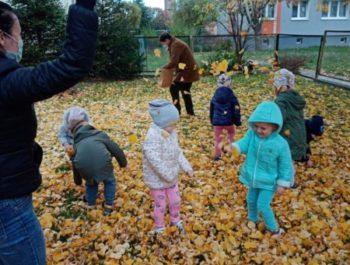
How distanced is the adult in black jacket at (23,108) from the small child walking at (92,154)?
5.65 ft

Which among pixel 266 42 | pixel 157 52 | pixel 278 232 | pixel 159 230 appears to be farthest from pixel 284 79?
pixel 266 42

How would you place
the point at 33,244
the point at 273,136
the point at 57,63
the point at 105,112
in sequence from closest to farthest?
the point at 57,63 < the point at 33,244 < the point at 273,136 < the point at 105,112

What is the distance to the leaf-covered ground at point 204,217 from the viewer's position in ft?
10.4

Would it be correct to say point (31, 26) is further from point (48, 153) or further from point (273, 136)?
point (273, 136)

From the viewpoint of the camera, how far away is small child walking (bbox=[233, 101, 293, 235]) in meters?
3.07

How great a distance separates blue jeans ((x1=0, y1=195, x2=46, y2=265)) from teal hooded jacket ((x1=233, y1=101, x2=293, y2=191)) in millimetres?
2086

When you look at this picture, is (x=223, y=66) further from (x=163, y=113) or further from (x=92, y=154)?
(x=163, y=113)

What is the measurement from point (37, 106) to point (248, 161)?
803 centimetres

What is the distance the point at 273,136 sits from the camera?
317cm

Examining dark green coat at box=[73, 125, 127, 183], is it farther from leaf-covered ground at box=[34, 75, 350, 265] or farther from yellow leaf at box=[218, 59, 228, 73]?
yellow leaf at box=[218, 59, 228, 73]

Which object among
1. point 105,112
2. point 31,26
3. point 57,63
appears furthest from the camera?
point 31,26

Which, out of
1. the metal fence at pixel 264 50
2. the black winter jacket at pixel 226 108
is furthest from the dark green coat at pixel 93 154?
the metal fence at pixel 264 50

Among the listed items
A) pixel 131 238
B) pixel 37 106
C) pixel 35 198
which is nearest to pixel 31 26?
pixel 37 106

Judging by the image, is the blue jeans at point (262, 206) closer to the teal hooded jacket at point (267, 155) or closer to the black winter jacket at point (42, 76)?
the teal hooded jacket at point (267, 155)
